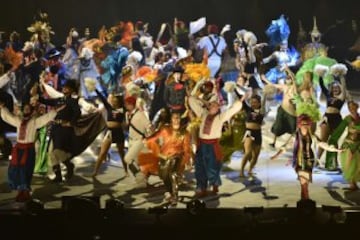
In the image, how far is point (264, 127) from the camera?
29.2ft

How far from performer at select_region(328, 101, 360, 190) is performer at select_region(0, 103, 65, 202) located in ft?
11.3

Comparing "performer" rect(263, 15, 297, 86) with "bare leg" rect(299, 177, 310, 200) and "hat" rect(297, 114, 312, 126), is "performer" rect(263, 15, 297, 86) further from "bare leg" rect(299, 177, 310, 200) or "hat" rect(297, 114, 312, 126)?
"bare leg" rect(299, 177, 310, 200)

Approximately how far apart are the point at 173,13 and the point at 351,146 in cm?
325

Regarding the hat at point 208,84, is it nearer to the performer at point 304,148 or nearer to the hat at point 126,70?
the performer at point 304,148

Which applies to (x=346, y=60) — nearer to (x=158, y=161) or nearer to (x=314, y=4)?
(x=314, y=4)

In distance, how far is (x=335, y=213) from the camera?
21.7 ft

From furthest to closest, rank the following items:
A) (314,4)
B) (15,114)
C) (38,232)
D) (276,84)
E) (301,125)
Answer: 1. (314,4)
2. (276,84)
3. (15,114)
4. (301,125)
5. (38,232)

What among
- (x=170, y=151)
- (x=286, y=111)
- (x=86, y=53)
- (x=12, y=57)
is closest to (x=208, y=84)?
(x=170, y=151)

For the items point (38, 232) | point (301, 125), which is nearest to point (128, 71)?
point (301, 125)

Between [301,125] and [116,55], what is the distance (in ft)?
10.5

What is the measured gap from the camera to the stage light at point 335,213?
6.55m

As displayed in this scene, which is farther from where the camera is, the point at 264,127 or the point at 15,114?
the point at 264,127

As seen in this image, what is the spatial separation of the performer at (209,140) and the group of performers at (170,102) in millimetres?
12

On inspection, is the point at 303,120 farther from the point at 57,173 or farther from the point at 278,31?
the point at 57,173
